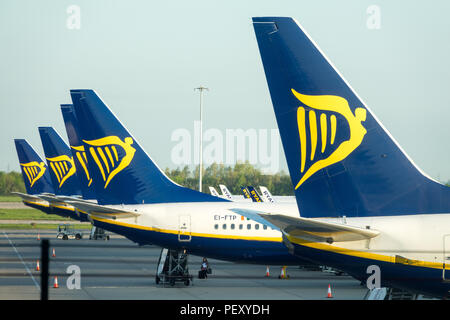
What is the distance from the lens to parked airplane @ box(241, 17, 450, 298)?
13.1m

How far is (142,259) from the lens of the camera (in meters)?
47.8

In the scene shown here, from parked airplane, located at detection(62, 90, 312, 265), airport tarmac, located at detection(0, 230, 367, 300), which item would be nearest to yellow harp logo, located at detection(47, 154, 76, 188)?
airport tarmac, located at detection(0, 230, 367, 300)

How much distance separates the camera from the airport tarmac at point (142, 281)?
28.7 meters

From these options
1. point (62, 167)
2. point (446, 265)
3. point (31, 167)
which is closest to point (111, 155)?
point (446, 265)

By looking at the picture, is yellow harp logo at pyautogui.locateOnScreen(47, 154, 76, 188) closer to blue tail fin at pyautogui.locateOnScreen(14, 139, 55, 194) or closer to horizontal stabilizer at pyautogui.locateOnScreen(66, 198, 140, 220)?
blue tail fin at pyautogui.locateOnScreen(14, 139, 55, 194)

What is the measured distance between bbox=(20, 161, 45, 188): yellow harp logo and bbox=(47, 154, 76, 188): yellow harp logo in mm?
20009

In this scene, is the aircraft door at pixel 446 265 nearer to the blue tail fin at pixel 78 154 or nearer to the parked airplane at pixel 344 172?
the parked airplane at pixel 344 172

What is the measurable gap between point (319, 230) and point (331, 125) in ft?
7.47

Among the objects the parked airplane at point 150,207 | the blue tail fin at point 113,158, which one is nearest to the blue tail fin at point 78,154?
the blue tail fin at point 113,158

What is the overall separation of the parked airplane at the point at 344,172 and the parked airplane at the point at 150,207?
15.3m

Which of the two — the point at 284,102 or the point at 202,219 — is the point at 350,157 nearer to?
the point at 284,102

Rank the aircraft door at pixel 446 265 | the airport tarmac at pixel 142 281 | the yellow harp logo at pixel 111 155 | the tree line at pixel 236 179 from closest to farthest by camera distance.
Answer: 1. the aircraft door at pixel 446 265
2. the airport tarmac at pixel 142 281
3. the yellow harp logo at pixel 111 155
4. the tree line at pixel 236 179

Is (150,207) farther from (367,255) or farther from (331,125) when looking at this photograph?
(367,255)
